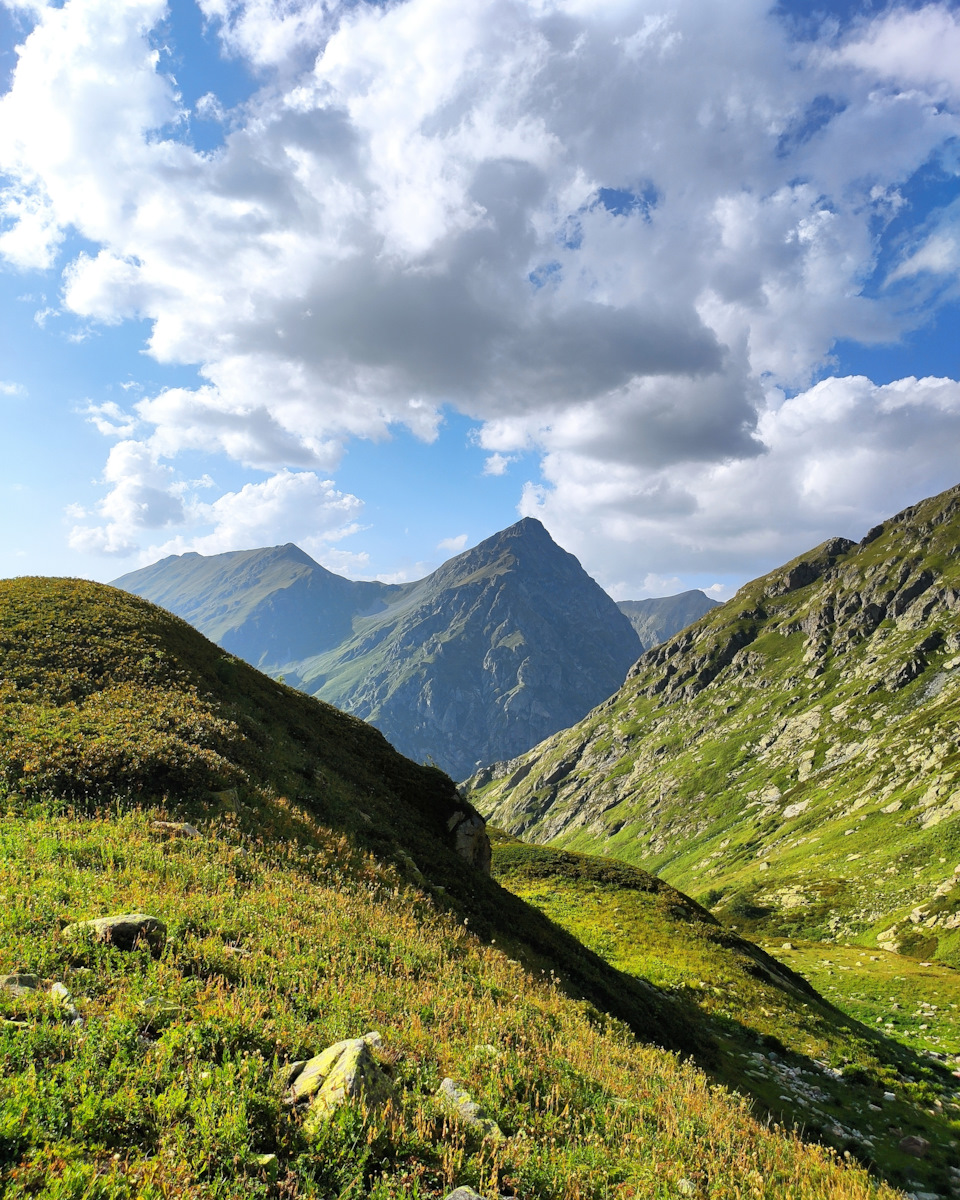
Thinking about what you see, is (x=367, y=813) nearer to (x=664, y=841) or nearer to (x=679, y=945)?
(x=679, y=945)

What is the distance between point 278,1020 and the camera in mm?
7297

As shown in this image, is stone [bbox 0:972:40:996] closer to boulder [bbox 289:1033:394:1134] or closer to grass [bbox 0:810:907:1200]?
grass [bbox 0:810:907:1200]

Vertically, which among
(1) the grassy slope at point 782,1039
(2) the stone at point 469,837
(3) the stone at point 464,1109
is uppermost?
(3) the stone at point 464,1109

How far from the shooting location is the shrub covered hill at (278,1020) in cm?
525

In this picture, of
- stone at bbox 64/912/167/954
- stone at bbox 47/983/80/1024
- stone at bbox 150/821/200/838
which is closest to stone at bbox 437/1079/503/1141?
stone at bbox 47/983/80/1024

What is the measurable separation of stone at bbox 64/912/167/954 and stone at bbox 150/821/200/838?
15.5 feet

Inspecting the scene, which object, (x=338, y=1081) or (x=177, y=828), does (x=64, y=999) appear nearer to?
(x=338, y=1081)

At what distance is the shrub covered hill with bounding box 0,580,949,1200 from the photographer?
17.2ft

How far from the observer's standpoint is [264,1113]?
222 inches

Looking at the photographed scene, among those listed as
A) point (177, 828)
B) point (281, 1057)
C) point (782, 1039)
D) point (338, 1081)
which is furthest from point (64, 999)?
point (782, 1039)

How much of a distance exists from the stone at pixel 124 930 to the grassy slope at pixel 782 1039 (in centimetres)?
1421

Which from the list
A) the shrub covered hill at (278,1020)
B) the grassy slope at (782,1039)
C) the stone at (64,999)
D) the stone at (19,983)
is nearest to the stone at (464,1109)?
the shrub covered hill at (278,1020)

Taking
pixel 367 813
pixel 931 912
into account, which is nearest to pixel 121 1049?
pixel 367 813

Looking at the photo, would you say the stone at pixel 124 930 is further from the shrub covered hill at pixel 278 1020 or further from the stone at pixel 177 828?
the stone at pixel 177 828
